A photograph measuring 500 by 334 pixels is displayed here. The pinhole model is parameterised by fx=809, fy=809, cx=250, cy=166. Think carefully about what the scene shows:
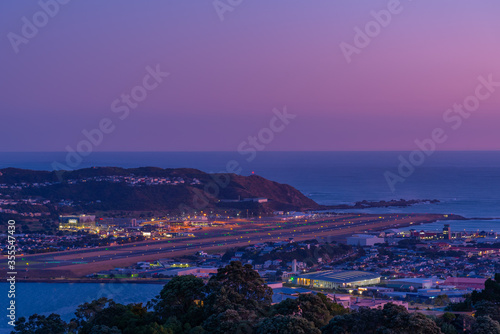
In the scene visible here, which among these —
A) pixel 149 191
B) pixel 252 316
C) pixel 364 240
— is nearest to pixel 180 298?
pixel 252 316

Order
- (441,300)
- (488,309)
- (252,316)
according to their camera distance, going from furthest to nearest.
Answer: (441,300) < (488,309) < (252,316)

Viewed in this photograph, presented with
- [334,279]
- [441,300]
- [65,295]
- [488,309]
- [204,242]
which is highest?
[204,242]

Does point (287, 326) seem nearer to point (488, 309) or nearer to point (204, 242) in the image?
point (488, 309)

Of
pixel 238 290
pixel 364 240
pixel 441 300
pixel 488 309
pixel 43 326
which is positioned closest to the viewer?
pixel 488 309

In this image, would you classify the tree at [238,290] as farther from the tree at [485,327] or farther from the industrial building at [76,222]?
the industrial building at [76,222]

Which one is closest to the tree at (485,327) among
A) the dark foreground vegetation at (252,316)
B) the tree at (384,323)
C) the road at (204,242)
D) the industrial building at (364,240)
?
the dark foreground vegetation at (252,316)

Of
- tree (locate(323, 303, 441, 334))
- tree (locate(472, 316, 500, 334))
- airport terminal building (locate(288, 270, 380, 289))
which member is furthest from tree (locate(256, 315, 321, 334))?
airport terminal building (locate(288, 270, 380, 289))

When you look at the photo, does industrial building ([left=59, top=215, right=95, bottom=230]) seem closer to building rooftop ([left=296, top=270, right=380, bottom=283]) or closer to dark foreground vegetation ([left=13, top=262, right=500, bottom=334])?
building rooftop ([left=296, top=270, right=380, bottom=283])
